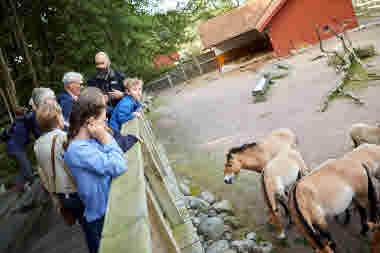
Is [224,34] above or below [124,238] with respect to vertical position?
above

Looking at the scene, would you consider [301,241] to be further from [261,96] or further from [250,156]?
[261,96]

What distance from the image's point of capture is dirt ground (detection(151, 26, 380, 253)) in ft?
14.8

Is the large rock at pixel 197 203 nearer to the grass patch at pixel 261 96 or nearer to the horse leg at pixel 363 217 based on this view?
the horse leg at pixel 363 217

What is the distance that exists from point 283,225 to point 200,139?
5150 mm

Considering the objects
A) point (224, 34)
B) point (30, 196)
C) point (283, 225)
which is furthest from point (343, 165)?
point (224, 34)

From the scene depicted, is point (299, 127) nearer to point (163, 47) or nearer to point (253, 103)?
point (253, 103)

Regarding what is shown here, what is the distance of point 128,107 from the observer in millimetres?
4230

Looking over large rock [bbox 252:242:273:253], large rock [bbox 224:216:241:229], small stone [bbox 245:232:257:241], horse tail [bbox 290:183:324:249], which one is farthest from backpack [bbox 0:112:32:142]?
horse tail [bbox 290:183:324:249]

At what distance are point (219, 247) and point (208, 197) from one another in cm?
144

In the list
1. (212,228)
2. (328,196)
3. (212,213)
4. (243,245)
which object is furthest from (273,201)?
(212,213)

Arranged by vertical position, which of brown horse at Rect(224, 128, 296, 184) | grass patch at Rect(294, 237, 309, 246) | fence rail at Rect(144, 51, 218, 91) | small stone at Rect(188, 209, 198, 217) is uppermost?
fence rail at Rect(144, 51, 218, 91)

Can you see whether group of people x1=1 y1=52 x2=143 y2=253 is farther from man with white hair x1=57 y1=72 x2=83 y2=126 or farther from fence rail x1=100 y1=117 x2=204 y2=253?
man with white hair x1=57 y1=72 x2=83 y2=126

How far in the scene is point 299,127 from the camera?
733 centimetres

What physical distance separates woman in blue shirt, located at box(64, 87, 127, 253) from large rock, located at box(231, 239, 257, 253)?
2.00 meters
